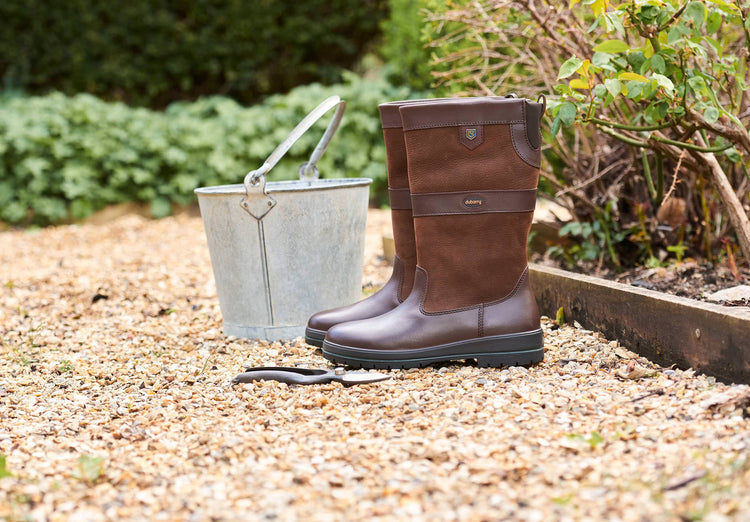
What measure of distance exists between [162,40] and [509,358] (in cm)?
691

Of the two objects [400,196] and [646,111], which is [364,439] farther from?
[646,111]

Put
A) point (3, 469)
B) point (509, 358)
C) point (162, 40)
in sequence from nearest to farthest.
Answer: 1. point (3, 469)
2. point (509, 358)
3. point (162, 40)

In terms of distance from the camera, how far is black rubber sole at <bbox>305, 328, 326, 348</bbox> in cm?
246

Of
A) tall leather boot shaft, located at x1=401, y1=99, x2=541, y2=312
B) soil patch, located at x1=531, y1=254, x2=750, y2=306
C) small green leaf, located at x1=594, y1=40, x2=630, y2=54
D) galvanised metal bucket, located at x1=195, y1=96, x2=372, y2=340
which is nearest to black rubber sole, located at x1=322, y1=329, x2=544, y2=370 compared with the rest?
tall leather boot shaft, located at x1=401, y1=99, x2=541, y2=312

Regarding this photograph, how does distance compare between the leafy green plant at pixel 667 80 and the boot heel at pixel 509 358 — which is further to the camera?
the boot heel at pixel 509 358

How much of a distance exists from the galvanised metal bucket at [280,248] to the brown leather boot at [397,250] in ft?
0.72

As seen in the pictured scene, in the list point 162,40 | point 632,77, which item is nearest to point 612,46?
point 632,77

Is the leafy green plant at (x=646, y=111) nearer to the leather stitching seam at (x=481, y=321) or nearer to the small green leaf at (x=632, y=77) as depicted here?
the small green leaf at (x=632, y=77)

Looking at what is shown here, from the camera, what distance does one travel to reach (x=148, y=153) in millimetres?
6164

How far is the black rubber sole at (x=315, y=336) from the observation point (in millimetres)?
2465

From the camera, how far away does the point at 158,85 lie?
27.1 feet

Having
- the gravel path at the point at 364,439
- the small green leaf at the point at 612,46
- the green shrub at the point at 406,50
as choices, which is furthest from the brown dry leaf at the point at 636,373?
the green shrub at the point at 406,50

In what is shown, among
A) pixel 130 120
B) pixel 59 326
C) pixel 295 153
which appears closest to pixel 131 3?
pixel 130 120

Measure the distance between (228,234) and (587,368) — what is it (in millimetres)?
1227
